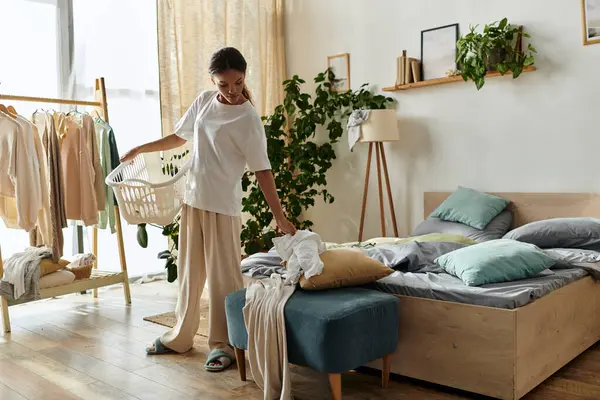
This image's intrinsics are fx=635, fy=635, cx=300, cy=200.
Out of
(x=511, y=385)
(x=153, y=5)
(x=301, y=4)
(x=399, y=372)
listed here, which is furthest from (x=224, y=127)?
(x=301, y=4)

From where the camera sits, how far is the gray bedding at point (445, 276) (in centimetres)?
239

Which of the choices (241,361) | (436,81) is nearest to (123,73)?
(436,81)

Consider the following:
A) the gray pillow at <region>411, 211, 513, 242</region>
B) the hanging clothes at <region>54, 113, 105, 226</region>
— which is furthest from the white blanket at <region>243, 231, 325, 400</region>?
the hanging clothes at <region>54, 113, 105, 226</region>

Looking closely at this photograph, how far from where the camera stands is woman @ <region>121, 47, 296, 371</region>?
8.86ft

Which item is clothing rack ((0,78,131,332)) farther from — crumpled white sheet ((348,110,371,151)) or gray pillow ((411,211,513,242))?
gray pillow ((411,211,513,242))

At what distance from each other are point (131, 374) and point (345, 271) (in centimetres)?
108

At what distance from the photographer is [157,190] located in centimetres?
301

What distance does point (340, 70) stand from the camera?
207 inches

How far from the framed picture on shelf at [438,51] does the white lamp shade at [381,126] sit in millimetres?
413

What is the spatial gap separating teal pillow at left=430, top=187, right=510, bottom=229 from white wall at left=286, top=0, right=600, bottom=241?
0.24 m

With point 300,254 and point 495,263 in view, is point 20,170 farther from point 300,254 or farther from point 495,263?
point 495,263

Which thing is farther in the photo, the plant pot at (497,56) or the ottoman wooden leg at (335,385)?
the plant pot at (497,56)

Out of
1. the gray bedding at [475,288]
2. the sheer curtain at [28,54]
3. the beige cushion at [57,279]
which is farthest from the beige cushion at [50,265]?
the gray bedding at [475,288]

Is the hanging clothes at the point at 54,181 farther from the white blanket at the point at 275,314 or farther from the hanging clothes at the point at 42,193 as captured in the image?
the white blanket at the point at 275,314
